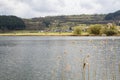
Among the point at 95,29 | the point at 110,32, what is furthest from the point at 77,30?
the point at 110,32

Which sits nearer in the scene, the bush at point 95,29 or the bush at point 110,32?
the bush at point 110,32

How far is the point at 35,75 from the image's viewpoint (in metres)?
39.5

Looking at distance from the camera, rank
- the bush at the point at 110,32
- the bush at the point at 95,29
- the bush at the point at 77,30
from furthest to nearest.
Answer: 1. the bush at the point at 77,30
2. the bush at the point at 95,29
3. the bush at the point at 110,32

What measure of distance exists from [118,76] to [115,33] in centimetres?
13516

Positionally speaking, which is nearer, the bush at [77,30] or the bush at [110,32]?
the bush at [110,32]

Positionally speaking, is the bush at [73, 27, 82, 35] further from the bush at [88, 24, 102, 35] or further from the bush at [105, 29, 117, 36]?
the bush at [105, 29, 117, 36]

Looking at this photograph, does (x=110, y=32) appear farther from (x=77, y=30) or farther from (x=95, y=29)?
(x=77, y=30)

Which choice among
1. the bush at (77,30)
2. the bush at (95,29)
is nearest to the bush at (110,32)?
the bush at (95,29)

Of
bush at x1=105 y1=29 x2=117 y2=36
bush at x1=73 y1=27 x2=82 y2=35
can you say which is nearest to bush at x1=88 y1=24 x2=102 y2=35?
bush at x1=73 y1=27 x2=82 y2=35

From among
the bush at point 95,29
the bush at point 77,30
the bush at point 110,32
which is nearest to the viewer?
the bush at point 110,32

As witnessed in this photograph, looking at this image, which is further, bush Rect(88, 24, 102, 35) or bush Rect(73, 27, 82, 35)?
bush Rect(73, 27, 82, 35)

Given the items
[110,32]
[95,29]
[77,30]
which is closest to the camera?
[110,32]

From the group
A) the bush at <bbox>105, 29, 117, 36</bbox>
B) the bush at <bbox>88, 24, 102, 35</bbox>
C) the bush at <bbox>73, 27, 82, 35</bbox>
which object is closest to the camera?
the bush at <bbox>105, 29, 117, 36</bbox>

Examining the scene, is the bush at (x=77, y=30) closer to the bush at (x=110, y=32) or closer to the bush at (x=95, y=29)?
the bush at (x=95, y=29)
